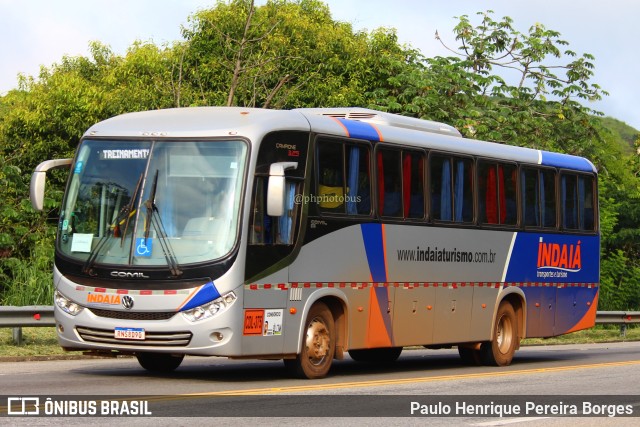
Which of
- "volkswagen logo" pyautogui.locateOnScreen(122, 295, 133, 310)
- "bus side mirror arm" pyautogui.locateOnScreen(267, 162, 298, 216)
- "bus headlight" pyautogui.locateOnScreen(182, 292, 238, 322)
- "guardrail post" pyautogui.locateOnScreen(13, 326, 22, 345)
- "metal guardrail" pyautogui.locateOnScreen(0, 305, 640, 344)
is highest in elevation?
"bus side mirror arm" pyautogui.locateOnScreen(267, 162, 298, 216)

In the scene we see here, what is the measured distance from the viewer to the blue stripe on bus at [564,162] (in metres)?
21.1

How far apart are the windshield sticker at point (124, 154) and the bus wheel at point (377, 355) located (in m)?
6.24

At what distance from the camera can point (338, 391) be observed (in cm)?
1326

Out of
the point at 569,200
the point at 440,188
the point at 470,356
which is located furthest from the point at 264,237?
the point at 569,200

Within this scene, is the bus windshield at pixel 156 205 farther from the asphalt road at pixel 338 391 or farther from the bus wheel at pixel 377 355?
the bus wheel at pixel 377 355

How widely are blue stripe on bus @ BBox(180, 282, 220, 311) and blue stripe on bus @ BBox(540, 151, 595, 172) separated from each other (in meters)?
9.00

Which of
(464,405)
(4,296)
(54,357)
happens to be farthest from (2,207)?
(464,405)

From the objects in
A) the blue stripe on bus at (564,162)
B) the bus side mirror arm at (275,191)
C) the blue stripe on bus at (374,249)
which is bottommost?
the blue stripe on bus at (374,249)

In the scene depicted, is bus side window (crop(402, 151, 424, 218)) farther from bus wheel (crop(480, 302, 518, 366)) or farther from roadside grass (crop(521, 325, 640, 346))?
roadside grass (crop(521, 325, 640, 346))

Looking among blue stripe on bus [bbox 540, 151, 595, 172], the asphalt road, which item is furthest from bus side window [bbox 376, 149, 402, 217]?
blue stripe on bus [bbox 540, 151, 595, 172]

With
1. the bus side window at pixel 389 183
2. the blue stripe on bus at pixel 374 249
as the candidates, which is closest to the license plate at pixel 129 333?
the blue stripe on bus at pixel 374 249

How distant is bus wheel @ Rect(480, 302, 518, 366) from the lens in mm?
19312

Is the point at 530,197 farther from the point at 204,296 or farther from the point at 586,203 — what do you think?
the point at 204,296

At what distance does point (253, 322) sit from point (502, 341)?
6.95 m
